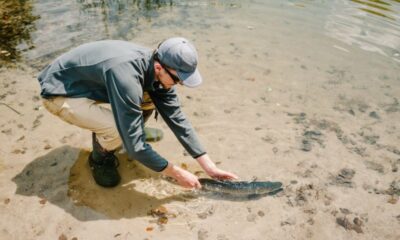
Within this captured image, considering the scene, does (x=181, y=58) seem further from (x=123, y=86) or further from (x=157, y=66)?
(x=123, y=86)

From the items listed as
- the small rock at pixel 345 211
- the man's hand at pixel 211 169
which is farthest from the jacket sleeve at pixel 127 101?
the small rock at pixel 345 211

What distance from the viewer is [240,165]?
4074 mm

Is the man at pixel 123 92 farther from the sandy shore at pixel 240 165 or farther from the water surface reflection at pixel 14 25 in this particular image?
the water surface reflection at pixel 14 25

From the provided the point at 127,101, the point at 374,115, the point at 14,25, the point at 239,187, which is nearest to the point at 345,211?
the point at 239,187

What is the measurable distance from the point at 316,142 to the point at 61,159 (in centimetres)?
304

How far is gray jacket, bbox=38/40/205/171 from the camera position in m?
2.71

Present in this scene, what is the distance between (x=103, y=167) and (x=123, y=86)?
1268 mm

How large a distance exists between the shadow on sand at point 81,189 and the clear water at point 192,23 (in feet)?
8.12

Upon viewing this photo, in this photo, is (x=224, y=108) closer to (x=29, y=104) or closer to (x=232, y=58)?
(x=232, y=58)

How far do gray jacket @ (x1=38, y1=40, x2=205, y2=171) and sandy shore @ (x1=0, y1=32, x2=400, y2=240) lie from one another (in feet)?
2.38

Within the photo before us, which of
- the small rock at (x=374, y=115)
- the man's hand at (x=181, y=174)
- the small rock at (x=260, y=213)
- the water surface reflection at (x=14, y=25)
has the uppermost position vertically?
the water surface reflection at (x=14, y=25)

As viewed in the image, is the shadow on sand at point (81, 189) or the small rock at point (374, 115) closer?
the shadow on sand at point (81, 189)

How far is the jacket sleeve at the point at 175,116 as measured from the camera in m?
3.26

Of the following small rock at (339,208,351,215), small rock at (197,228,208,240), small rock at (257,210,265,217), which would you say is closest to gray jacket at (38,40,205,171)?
small rock at (197,228,208,240)
